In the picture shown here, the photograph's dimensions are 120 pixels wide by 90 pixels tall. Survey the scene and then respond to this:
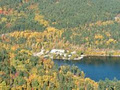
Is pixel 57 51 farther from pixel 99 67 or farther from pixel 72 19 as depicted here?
pixel 72 19

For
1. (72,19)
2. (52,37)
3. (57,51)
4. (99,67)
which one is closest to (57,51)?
(57,51)

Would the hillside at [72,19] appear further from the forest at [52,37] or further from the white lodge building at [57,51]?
the white lodge building at [57,51]

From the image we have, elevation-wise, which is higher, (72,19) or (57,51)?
(72,19)

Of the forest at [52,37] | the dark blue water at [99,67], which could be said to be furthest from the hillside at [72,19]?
the dark blue water at [99,67]

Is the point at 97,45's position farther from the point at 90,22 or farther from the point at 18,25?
the point at 18,25

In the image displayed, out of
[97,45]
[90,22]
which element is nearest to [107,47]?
[97,45]

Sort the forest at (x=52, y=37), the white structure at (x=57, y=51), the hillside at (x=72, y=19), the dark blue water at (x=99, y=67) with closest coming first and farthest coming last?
the forest at (x=52, y=37) → the dark blue water at (x=99, y=67) → the white structure at (x=57, y=51) → the hillside at (x=72, y=19)

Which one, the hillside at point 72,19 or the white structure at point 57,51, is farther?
the hillside at point 72,19
